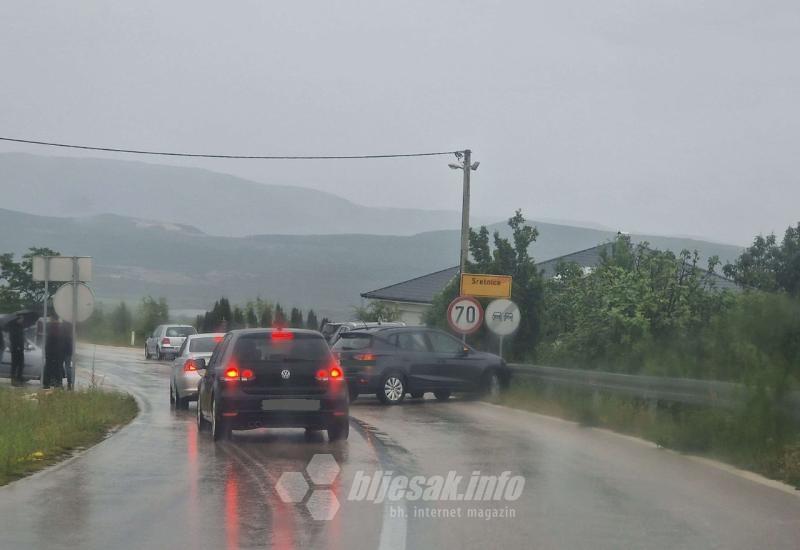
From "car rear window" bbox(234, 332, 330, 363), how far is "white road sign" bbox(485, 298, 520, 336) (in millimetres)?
12032

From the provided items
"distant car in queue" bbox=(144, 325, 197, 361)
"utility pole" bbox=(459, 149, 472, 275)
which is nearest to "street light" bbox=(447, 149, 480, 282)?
"utility pole" bbox=(459, 149, 472, 275)

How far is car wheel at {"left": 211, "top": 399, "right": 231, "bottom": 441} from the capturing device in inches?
640

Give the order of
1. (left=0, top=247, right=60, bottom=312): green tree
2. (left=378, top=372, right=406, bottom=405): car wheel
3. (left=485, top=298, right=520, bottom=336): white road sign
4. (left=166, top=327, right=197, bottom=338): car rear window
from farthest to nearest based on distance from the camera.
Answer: (left=166, top=327, right=197, bottom=338): car rear window < (left=0, top=247, right=60, bottom=312): green tree < (left=485, top=298, right=520, bottom=336): white road sign < (left=378, top=372, right=406, bottom=405): car wheel

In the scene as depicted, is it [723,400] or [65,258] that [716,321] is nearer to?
[723,400]

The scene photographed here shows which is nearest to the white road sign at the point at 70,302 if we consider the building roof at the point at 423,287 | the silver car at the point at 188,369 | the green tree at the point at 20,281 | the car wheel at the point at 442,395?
the silver car at the point at 188,369

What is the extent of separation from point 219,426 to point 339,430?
5.09 feet

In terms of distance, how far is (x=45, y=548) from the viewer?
8281mm

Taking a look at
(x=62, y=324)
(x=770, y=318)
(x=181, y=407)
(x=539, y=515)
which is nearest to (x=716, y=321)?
(x=770, y=318)

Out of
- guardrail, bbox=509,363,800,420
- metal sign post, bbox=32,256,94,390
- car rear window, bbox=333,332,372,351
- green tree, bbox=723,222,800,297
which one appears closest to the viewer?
guardrail, bbox=509,363,800,420

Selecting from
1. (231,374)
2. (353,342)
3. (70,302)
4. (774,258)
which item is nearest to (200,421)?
(231,374)

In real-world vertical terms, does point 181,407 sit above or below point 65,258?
below

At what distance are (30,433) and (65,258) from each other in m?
11.1

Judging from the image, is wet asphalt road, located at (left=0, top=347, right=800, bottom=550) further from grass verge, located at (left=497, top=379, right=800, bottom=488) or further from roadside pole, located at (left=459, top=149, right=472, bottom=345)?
roadside pole, located at (left=459, top=149, right=472, bottom=345)
